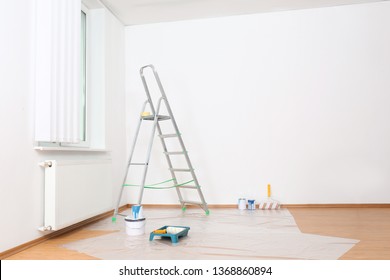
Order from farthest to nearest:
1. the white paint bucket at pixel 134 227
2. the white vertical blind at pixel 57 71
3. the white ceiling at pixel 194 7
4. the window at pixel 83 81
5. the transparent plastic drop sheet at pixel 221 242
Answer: the white ceiling at pixel 194 7 < the window at pixel 83 81 < the white paint bucket at pixel 134 227 < the white vertical blind at pixel 57 71 < the transparent plastic drop sheet at pixel 221 242

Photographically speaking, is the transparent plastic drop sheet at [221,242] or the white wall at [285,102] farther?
the white wall at [285,102]

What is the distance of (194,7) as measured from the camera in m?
3.71

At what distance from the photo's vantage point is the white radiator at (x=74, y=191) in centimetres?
244

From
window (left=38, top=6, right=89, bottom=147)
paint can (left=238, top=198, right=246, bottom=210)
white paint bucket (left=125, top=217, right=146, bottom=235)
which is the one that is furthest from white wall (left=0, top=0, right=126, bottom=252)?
paint can (left=238, top=198, right=246, bottom=210)

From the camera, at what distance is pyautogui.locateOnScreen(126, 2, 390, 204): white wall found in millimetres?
3691

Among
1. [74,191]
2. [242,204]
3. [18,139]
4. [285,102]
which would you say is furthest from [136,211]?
[285,102]

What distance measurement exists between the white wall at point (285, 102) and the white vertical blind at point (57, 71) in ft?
4.47

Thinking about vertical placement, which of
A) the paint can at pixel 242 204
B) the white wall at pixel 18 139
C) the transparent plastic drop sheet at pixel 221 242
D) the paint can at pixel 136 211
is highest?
the white wall at pixel 18 139

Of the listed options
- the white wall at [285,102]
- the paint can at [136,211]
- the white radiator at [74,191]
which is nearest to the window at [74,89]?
the white radiator at [74,191]

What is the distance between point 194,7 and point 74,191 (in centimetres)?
246

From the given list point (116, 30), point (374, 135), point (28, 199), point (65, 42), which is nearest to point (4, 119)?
point (28, 199)

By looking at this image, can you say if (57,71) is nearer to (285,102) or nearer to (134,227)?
(134,227)

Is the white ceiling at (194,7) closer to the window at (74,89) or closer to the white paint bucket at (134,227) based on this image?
the window at (74,89)

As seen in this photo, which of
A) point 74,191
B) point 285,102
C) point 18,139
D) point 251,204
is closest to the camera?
point 18,139
